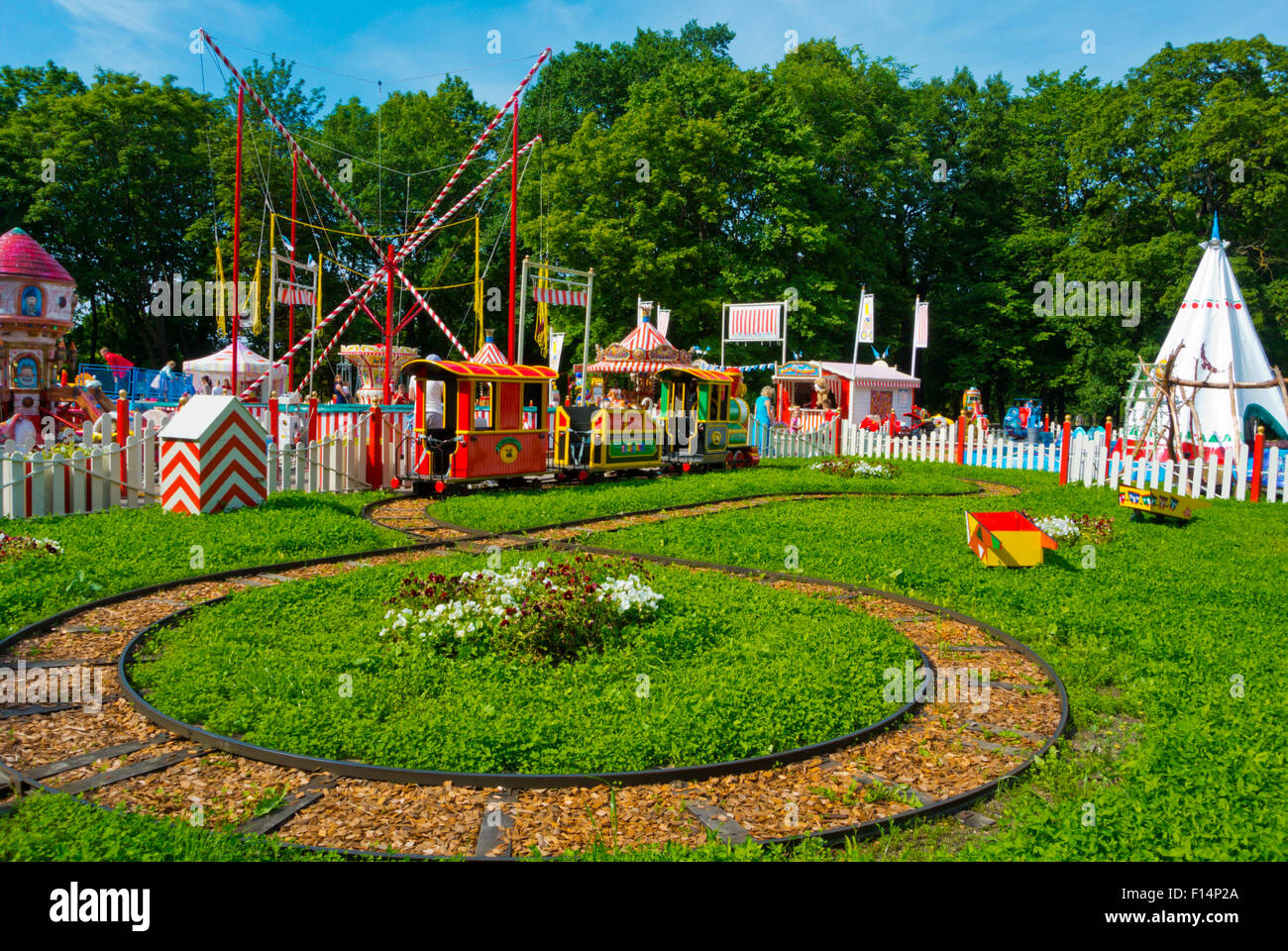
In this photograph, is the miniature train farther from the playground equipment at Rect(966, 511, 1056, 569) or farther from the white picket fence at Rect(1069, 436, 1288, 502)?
the playground equipment at Rect(966, 511, 1056, 569)

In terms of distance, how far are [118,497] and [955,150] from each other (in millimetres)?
44740

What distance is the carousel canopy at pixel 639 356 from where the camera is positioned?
21531 millimetres

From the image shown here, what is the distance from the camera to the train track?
4.07 meters

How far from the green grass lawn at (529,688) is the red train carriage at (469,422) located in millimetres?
8111

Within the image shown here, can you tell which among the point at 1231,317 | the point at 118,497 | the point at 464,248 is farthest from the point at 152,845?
the point at 464,248

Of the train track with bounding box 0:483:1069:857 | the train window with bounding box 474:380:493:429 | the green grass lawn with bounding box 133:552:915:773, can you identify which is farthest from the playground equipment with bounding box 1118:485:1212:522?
the train window with bounding box 474:380:493:429

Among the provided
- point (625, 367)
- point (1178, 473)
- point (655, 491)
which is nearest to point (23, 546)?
point (655, 491)

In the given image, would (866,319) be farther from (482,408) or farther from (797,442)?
(482,408)

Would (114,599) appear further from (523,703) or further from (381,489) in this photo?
(381,489)

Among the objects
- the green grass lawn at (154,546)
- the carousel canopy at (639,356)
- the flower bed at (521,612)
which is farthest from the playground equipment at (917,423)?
the flower bed at (521,612)

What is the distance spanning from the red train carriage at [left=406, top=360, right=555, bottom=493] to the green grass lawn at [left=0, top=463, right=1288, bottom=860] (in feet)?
3.52

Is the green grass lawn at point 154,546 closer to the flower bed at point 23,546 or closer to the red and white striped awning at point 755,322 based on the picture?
the flower bed at point 23,546

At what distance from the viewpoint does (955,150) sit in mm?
46094

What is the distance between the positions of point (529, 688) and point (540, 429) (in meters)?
11.9
